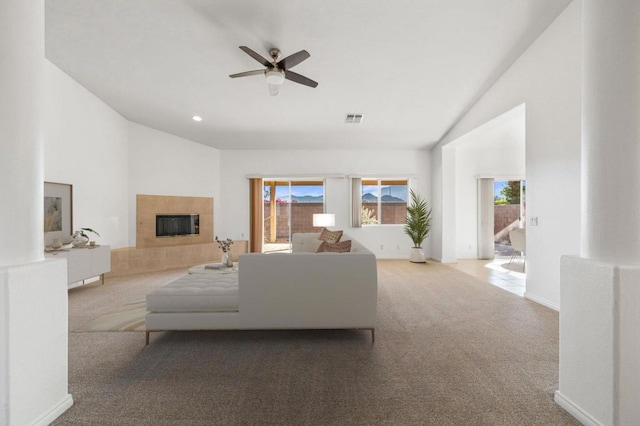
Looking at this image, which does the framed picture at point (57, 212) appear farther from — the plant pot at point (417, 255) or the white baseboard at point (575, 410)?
the plant pot at point (417, 255)

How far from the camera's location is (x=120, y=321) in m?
3.41

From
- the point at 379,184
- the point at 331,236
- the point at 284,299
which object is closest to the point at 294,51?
the point at 331,236

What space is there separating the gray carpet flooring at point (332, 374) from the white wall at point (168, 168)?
3648 millimetres

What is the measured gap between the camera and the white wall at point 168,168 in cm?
656

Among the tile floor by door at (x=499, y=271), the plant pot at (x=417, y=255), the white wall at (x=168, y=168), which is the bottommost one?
the tile floor by door at (x=499, y=271)

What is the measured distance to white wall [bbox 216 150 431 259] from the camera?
8039mm

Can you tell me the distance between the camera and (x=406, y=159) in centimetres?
803

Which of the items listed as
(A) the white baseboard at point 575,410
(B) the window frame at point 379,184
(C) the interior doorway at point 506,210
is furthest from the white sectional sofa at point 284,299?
(C) the interior doorway at point 506,210

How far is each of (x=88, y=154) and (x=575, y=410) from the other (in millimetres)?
6792

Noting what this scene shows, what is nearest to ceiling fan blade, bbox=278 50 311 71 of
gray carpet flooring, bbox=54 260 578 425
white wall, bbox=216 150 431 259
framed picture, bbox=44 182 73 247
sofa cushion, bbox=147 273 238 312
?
sofa cushion, bbox=147 273 238 312

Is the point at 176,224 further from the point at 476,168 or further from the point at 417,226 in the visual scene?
the point at 476,168

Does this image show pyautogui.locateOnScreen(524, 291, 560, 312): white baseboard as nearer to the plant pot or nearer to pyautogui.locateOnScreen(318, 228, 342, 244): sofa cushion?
pyautogui.locateOnScreen(318, 228, 342, 244): sofa cushion

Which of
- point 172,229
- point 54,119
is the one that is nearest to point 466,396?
point 54,119

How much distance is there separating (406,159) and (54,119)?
6.98m
